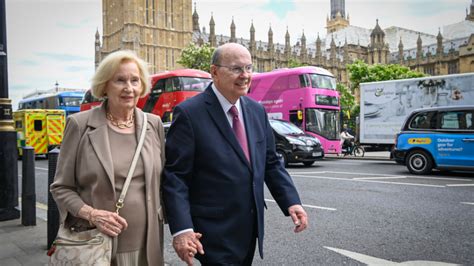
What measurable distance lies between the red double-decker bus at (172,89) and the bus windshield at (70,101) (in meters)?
9.56

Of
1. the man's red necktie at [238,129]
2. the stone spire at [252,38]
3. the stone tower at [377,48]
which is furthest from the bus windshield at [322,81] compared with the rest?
the stone tower at [377,48]

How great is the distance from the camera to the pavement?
3.95 m

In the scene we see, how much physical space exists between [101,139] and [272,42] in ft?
260

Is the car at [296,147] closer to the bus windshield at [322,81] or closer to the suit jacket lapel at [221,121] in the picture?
the bus windshield at [322,81]

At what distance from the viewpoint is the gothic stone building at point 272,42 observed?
6241cm

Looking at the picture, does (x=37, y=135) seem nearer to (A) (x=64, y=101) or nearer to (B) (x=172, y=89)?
(B) (x=172, y=89)

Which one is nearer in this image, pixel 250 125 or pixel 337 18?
pixel 250 125

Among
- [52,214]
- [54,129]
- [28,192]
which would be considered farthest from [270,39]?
[52,214]

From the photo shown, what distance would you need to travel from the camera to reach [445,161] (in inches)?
428

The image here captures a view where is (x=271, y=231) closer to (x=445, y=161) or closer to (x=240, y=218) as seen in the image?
(x=240, y=218)

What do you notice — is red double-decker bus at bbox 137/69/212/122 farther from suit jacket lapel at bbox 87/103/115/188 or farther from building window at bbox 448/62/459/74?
building window at bbox 448/62/459/74

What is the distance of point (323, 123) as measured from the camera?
18.6 meters

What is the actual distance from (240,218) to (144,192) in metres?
0.54

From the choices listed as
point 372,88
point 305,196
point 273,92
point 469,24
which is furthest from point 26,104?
point 469,24
